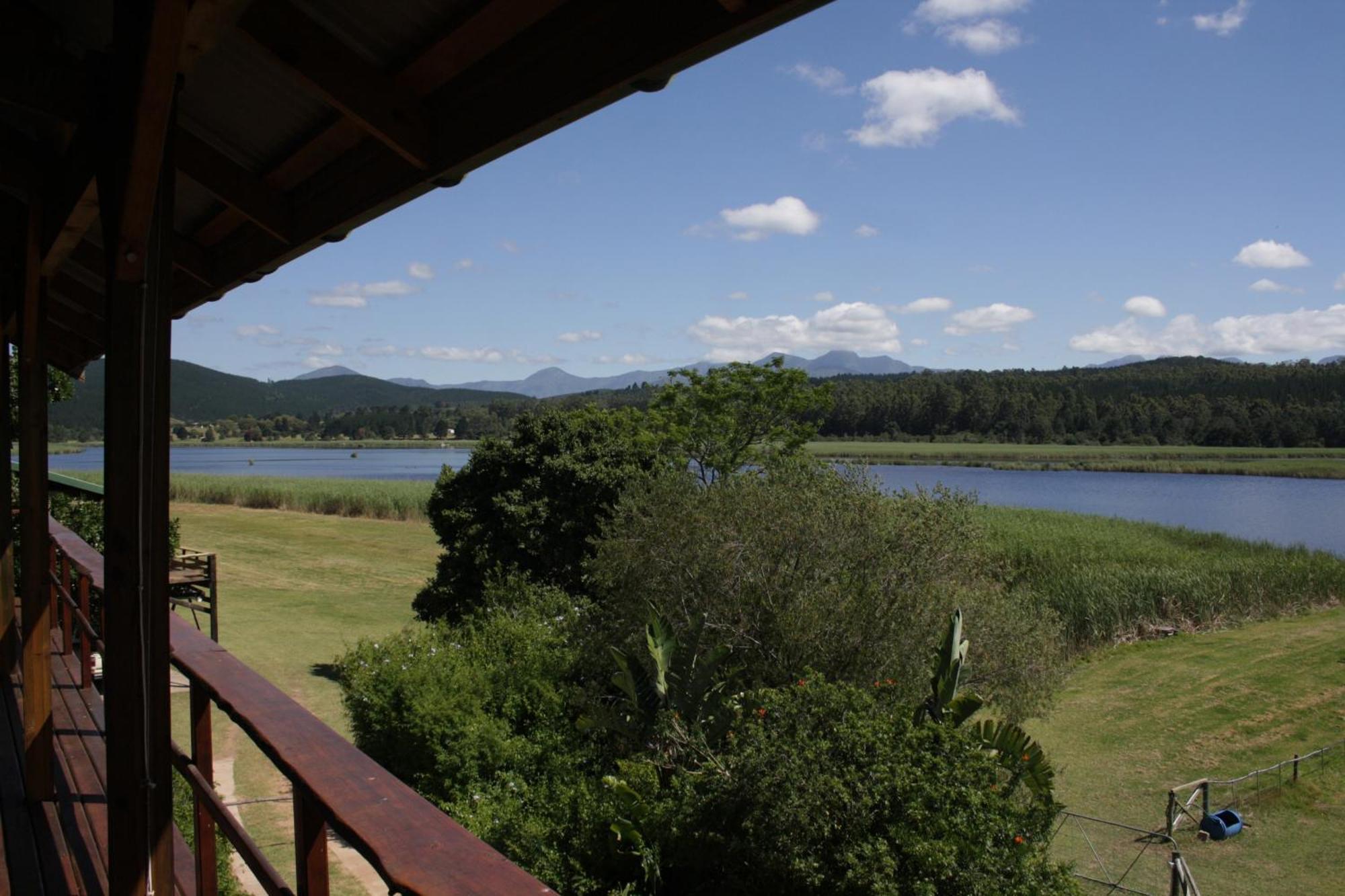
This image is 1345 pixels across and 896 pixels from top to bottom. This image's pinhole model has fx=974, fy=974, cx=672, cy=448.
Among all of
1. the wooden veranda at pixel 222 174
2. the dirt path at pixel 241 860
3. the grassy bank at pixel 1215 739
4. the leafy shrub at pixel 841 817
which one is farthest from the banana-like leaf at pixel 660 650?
the wooden veranda at pixel 222 174

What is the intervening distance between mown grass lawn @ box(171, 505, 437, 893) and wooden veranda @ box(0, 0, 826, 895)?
251 inches

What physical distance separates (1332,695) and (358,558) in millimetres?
23621

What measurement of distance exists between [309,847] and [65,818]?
2.33 m

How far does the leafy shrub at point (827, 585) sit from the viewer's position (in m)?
11.5

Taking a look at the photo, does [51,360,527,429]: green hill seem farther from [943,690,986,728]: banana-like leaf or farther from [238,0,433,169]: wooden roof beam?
[238,0,433,169]: wooden roof beam

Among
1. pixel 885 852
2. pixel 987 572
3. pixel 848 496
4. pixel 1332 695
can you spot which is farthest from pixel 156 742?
pixel 1332 695

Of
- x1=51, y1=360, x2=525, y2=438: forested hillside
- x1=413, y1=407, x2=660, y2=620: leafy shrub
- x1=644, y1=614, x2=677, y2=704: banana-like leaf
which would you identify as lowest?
x1=644, y1=614, x2=677, y2=704: banana-like leaf

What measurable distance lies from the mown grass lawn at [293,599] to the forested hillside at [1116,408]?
140 ft

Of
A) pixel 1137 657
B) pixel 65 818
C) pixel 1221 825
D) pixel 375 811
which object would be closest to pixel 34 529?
pixel 65 818

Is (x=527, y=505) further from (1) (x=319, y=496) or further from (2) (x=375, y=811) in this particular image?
(1) (x=319, y=496)

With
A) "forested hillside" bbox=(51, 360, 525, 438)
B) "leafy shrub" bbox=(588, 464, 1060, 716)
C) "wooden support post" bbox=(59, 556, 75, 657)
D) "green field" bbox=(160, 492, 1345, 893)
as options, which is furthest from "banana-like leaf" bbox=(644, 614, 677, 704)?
"forested hillside" bbox=(51, 360, 525, 438)

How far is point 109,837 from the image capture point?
7.18ft

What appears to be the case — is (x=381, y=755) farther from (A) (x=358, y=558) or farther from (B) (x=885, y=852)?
(A) (x=358, y=558)

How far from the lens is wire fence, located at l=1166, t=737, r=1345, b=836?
507 inches
